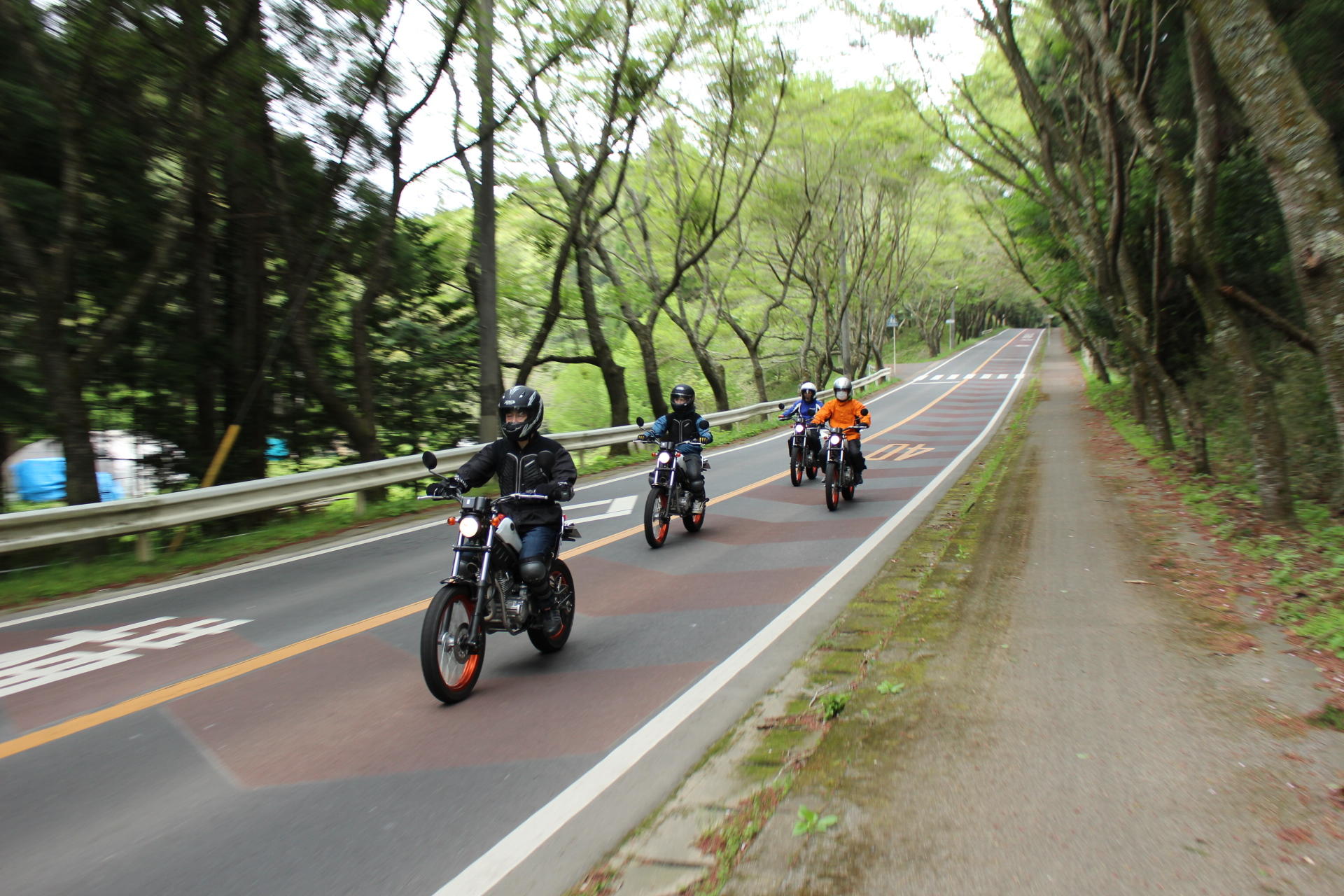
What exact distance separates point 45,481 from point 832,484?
14.4m

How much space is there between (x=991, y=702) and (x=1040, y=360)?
6014cm

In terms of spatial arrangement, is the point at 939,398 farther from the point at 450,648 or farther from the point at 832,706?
the point at 450,648

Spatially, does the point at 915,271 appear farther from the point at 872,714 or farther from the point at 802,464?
the point at 872,714

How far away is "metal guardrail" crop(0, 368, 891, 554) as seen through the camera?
27.0 ft

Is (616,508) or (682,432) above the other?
(682,432)

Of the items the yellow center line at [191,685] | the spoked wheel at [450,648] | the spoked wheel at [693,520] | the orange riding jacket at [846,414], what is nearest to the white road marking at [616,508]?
the spoked wheel at [693,520]

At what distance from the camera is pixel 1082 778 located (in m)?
3.48

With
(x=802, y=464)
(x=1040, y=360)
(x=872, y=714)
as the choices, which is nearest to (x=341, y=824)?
(x=872, y=714)

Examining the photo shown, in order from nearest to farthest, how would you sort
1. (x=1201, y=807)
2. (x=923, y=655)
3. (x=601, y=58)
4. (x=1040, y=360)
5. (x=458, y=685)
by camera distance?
(x=1201, y=807)
(x=458, y=685)
(x=923, y=655)
(x=601, y=58)
(x=1040, y=360)

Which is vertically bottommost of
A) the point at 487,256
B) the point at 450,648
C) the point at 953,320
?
the point at 450,648

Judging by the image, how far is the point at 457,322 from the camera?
61.3 feet

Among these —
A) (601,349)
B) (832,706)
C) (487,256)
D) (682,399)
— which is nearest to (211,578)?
(682,399)

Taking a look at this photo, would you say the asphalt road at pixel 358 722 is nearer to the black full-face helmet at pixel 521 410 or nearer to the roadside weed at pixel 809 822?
the roadside weed at pixel 809 822

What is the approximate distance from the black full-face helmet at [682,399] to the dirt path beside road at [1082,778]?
482 cm
